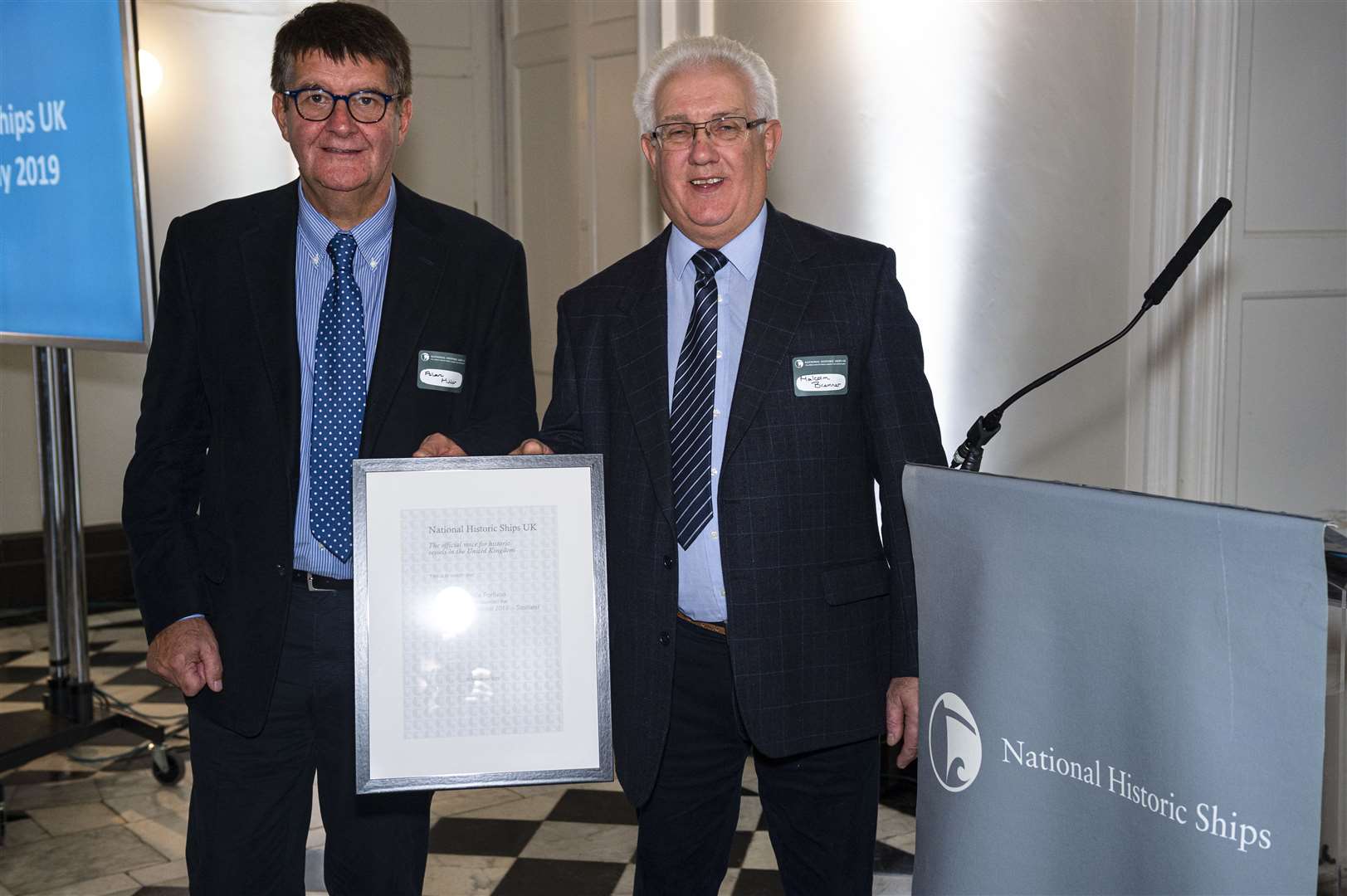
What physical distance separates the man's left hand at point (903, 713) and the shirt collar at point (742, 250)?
2.27 feet

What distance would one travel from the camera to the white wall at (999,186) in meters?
3.64

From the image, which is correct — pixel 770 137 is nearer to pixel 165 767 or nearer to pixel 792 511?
pixel 792 511

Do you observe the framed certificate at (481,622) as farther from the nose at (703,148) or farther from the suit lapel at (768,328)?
the nose at (703,148)

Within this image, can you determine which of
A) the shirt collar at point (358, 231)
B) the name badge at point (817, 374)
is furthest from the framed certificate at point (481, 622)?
the shirt collar at point (358, 231)

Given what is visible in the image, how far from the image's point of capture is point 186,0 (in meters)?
6.18

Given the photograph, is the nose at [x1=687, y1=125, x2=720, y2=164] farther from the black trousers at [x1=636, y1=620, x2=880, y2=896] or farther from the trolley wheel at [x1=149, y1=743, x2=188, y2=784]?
the trolley wheel at [x1=149, y1=743, x2=188, y2=784]

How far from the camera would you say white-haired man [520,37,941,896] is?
1920 mm

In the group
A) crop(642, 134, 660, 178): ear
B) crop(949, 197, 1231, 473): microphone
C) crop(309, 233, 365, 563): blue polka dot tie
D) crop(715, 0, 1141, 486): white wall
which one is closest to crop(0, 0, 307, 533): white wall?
crop(715, 0, 1141, 486): white wall

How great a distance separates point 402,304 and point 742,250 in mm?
560

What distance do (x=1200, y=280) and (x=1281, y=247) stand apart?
0.86 feet

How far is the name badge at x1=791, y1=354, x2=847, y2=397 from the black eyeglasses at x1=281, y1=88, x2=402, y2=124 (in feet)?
2.50

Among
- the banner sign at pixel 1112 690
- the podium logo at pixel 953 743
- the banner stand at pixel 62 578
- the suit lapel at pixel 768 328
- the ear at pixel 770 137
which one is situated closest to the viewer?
the banner sign at pixel 1112 690

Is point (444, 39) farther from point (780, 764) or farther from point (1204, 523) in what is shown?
point (1204, 523)

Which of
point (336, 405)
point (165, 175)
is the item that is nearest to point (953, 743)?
point (336, 405)
